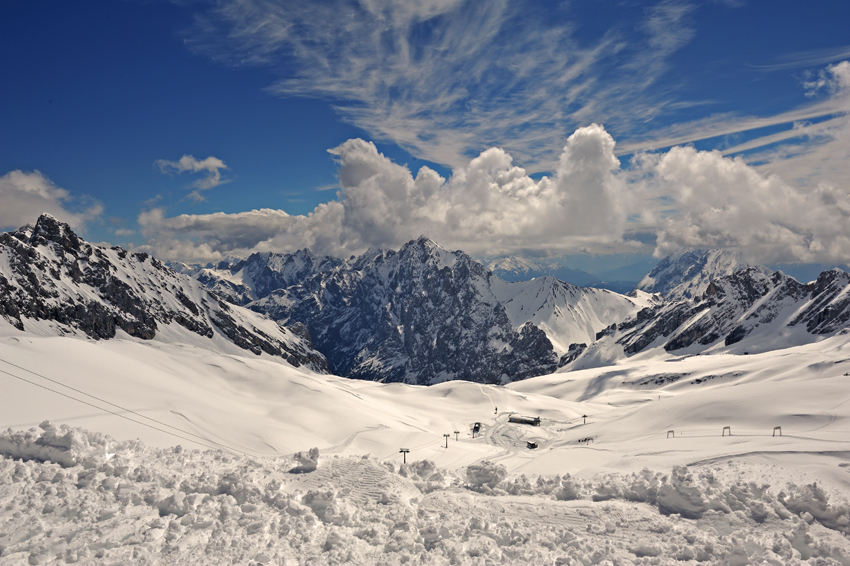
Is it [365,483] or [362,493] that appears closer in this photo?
[362,493]

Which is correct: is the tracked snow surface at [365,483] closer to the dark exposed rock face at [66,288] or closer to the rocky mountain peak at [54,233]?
the dark exposed rock face at [66,288]

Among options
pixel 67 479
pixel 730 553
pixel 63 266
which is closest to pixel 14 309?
pixel 63 266

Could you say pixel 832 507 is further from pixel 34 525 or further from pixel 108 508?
pixel 34 525

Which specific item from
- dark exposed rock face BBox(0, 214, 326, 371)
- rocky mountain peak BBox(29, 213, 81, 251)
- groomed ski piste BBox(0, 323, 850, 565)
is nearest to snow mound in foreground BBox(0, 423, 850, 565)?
groomed ski piste BBox(0, 323, 850, 565)

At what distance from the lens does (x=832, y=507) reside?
16172 mm

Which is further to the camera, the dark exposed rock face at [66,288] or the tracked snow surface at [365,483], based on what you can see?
the dark exposed rock face at [66,288]

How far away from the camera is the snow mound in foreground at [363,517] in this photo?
13.5 metres

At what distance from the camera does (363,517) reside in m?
16.8

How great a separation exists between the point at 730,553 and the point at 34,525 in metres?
20.3

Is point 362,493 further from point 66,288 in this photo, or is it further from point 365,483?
point 66,288

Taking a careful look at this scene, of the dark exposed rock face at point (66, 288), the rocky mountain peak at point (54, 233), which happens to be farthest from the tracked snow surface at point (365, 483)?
the rocky mountain peak at point (54, 233)

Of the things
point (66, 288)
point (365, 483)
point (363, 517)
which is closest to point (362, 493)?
point (365, 483)

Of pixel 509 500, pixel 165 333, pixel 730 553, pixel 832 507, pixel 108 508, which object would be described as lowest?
pixel 165 333

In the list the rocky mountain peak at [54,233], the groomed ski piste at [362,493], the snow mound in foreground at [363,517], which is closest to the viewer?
the snow mound in foreground at [363,517]
